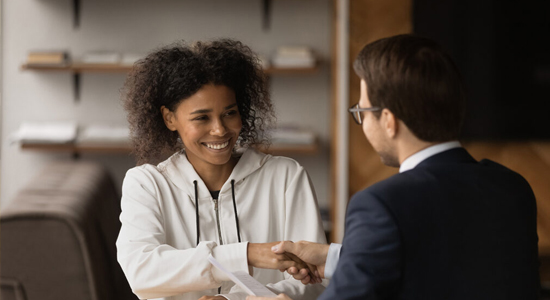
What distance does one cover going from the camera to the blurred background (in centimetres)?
356

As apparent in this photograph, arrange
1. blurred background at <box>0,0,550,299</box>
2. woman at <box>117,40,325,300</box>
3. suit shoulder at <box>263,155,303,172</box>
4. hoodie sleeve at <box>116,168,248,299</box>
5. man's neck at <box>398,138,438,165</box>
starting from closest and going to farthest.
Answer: man's neck at <box>398,138,438,165</box> → hoodie sleeve at <box>116,168,248,299</box> → woman at <box>117,40,325,300</box> → suit shoulder at <box>263,155,303,172</box> → blurred background at <box>0,0,550,299</box>

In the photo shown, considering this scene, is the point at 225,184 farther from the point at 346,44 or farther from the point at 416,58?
the point at 346,44

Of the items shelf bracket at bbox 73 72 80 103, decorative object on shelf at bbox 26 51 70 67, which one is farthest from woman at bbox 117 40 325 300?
shelf bracket at bbox 73 72 80 103

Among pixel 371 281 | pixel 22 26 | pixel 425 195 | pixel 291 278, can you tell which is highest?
pixel 22 26

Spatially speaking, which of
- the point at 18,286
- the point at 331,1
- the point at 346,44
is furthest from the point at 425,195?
the point at 331,1

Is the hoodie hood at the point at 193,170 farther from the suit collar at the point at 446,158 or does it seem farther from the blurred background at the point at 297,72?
the blurred background at the point at 297,72

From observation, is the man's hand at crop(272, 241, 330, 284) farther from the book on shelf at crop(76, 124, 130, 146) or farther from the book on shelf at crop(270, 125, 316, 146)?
the book on shelf at crop(76, 124, 130, 146)

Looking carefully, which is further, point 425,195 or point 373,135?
point 373,135

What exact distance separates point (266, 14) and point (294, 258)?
8.79 ft

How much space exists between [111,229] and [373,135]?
146 cm

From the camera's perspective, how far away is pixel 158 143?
167 centimetres

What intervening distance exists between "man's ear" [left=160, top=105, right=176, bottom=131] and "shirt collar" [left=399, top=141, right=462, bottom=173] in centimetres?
69

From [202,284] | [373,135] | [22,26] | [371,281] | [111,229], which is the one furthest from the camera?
[22,26]

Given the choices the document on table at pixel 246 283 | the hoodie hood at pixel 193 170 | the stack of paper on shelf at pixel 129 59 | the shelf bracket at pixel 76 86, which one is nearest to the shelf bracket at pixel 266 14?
the stack of paper on shelf at pixel 129 59
